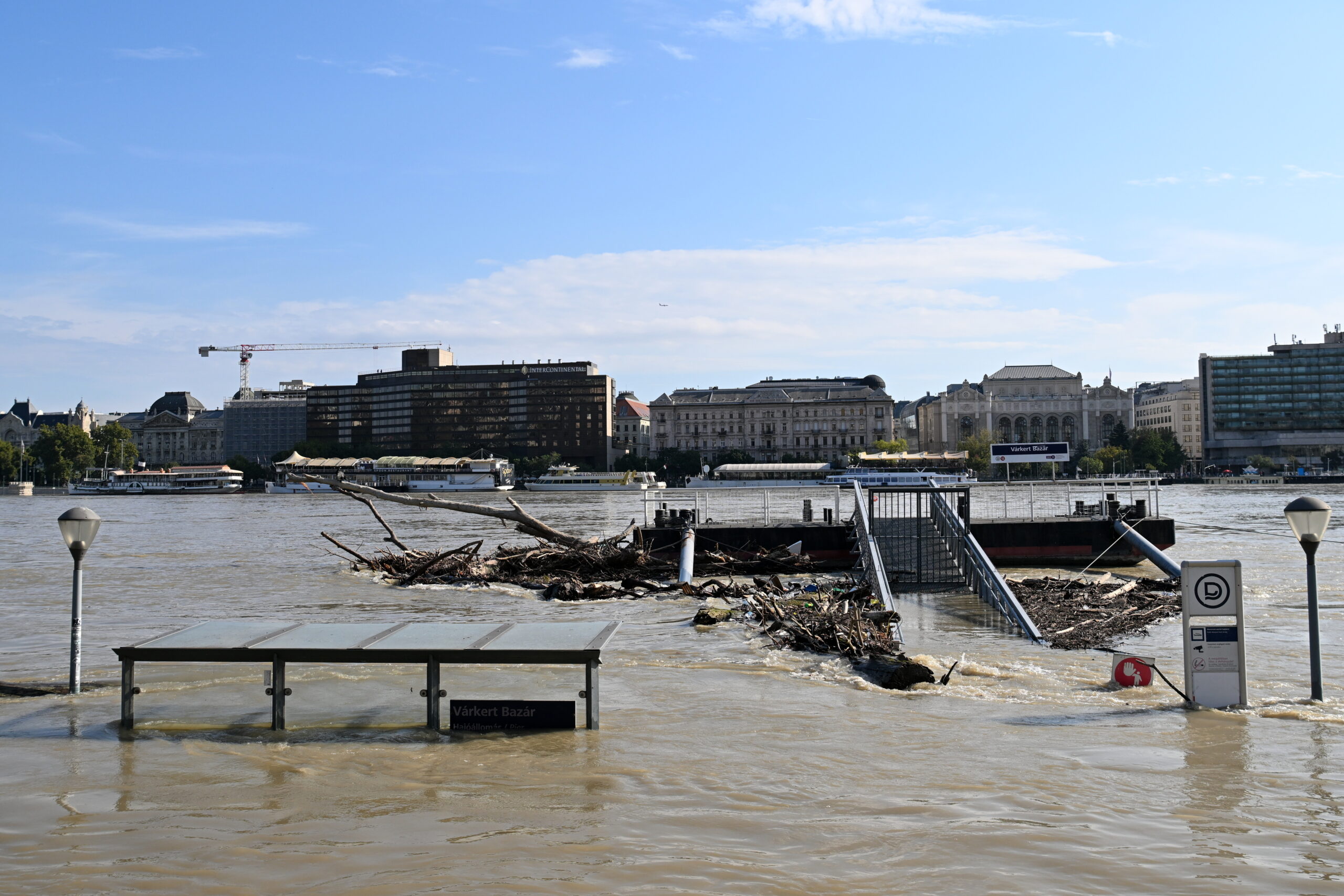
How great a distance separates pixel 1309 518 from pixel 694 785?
6.95 meters

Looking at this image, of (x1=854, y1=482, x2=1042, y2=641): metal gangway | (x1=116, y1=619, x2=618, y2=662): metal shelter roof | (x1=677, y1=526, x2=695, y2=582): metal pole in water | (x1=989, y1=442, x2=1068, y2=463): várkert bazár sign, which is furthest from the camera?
(x1=989, y1=442, x2=1068, y2=463): várkert bazár sign

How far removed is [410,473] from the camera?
180m

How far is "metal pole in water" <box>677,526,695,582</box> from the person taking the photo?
27453 mm

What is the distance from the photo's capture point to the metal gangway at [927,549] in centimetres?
2253

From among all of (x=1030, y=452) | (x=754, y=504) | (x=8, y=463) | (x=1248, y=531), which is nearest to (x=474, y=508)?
(x=1030, y=452)

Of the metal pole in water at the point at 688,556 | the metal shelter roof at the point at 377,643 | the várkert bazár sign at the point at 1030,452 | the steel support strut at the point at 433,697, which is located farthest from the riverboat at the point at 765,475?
the steel support strut at the point at 433,697

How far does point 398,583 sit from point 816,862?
24187 mm

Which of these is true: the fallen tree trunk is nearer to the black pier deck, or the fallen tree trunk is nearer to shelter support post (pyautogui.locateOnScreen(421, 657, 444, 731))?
the black pier deck

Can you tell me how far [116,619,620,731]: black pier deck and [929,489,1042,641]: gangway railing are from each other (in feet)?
33.7

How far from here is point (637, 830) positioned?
7.48m

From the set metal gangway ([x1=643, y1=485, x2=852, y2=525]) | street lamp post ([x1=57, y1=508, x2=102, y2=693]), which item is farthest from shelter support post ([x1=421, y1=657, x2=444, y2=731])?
metal gangway ([x1=643, y1=485, x2=852, y2=525])

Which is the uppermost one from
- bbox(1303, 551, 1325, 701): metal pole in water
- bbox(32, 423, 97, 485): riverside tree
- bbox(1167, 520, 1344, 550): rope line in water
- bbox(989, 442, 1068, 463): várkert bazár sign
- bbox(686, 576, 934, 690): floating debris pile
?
bbox(32, 423, 97, 485): riverside tree

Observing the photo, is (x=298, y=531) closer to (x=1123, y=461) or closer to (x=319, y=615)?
(x=319, y=615)

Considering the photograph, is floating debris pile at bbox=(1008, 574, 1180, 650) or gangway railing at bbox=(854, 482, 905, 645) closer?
floating debris pile at bbox=(1008, 574, 1180, 650)
